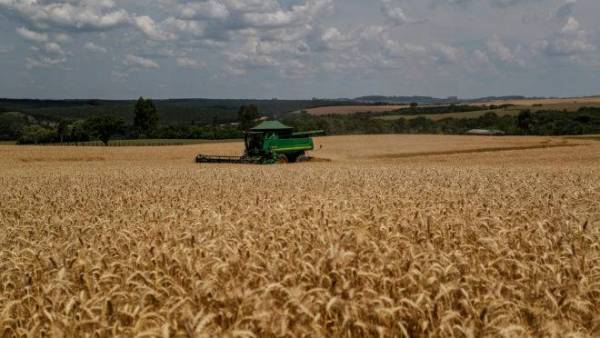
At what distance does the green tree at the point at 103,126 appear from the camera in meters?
75.7

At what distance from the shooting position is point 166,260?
194 inches

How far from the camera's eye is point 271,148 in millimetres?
35125

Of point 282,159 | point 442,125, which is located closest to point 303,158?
point 282,159

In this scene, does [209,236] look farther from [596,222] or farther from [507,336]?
[596,222]

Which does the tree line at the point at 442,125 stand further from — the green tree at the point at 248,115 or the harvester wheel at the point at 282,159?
the harvester wheel at the point at 282,159

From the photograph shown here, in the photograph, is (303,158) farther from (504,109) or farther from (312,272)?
(504,109)

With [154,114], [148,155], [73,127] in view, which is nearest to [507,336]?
[148,155]

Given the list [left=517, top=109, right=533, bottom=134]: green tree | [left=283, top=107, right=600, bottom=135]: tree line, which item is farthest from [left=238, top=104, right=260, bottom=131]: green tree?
[left=517, top=109, right=533, bottom=134]: green tree

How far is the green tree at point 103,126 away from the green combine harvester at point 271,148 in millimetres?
42835

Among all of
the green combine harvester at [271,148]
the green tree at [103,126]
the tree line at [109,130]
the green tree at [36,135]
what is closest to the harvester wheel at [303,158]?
the green combine harvester at [271,148]

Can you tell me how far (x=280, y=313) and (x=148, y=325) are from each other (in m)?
0.92

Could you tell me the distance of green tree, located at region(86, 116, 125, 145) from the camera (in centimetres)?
7569

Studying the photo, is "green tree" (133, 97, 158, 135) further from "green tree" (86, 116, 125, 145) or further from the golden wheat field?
the golden wheat field

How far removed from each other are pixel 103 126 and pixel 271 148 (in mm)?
48307
